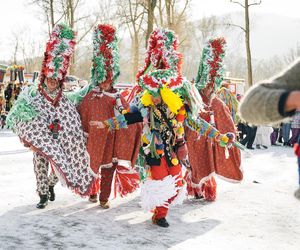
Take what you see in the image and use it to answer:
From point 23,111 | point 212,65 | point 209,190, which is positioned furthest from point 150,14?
point 23,111

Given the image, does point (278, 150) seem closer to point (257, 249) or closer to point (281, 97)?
point (257, 249)

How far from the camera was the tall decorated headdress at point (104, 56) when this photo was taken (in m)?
6.18

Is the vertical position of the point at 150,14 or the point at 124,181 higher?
the point at 150,14

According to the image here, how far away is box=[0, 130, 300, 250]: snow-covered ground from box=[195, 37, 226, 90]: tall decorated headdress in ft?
5.28

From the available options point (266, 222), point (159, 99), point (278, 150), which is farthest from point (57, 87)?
point (278, 150)

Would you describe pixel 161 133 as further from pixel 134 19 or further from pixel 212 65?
pixel 134 19

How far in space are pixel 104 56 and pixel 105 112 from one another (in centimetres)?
71

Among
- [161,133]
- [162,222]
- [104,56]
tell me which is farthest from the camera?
[104,56]

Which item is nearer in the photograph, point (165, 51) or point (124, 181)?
point (165, 51)

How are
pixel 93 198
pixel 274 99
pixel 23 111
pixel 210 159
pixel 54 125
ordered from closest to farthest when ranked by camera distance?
pixel 274 99 < pixel 23 111 < pixel 54 125 < pixel 93 198 < pixel 210 159

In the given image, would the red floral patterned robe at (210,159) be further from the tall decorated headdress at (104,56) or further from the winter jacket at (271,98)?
the winter jacket at (271,98)

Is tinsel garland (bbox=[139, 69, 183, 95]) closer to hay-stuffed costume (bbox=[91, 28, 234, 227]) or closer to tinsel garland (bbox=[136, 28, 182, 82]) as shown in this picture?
hay-stuffed costume (bbox=[91, 28, 234, 227])

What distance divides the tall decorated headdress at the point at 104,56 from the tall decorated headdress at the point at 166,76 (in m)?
0.37

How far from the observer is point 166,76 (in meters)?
5.43
